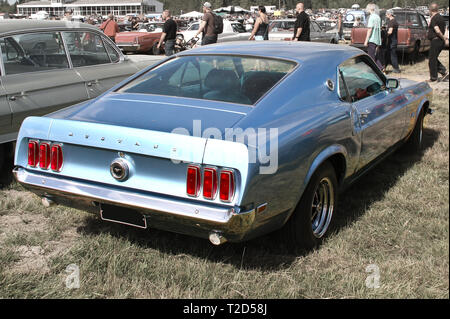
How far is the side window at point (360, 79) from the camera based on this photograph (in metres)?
4.05

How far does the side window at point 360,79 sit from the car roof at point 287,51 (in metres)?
0.08

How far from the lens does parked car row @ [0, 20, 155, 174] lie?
16.4ft

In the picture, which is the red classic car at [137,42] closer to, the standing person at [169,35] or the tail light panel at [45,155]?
the standing person at [169,35]

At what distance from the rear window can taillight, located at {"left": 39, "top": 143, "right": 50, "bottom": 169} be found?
0.83 metres

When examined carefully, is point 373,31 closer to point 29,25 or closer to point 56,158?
point 29,25

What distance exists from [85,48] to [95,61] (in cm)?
20

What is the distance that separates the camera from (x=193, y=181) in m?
2.78

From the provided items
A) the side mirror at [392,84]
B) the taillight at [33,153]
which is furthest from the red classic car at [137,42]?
the taillight at [33,153]

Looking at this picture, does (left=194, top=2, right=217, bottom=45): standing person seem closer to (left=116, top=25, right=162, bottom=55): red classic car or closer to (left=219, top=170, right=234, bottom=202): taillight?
(left=116, top=25, right=162, bottom=55): red classic car

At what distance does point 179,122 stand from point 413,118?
10.3 ft

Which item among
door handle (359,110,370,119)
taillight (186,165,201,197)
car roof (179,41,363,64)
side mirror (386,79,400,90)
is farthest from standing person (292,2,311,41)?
taillight (186,165,201,197)

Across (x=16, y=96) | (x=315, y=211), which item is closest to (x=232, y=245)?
(x=315, y=211)
